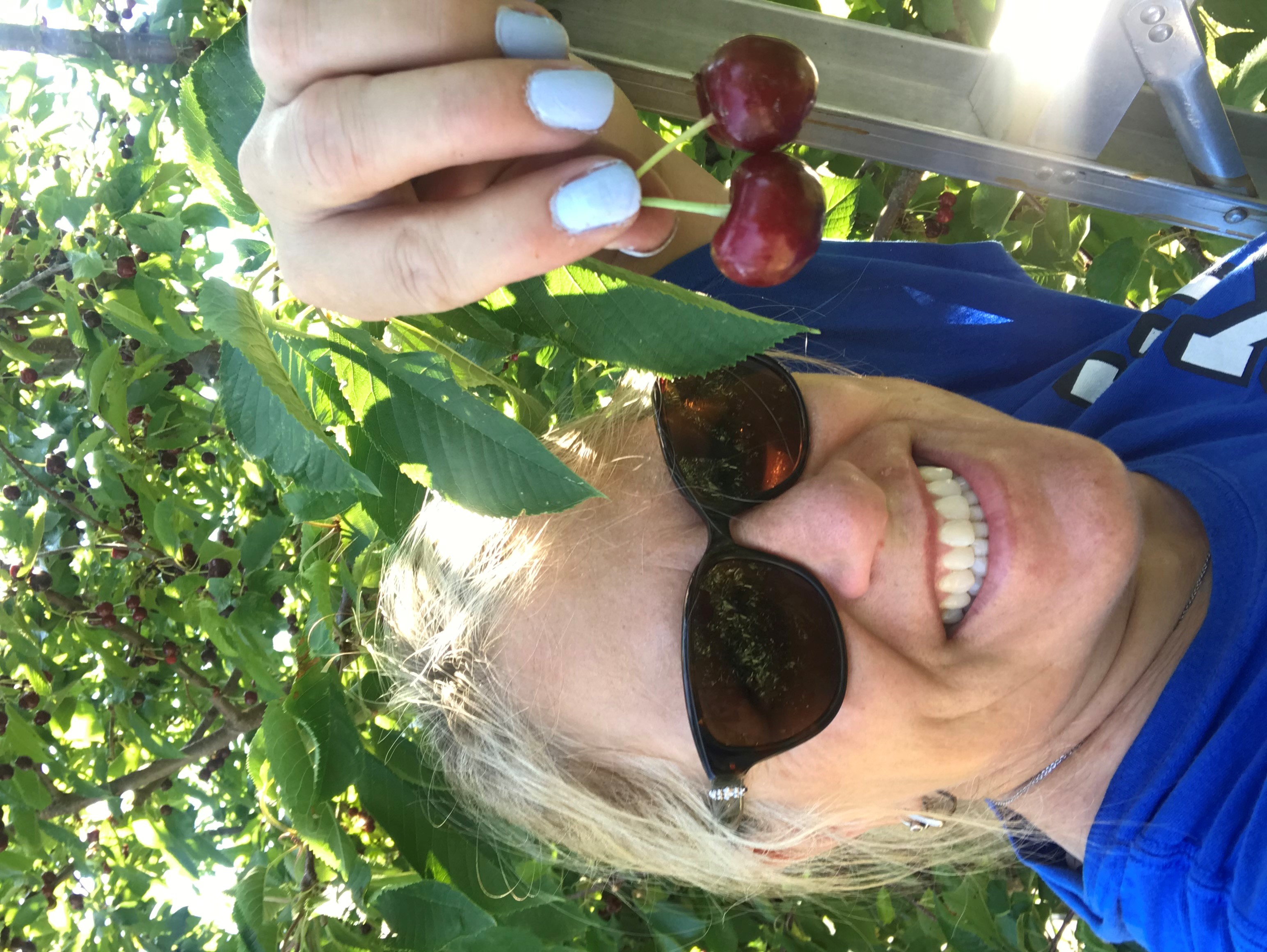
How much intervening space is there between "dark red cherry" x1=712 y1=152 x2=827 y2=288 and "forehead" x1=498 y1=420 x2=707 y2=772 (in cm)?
62

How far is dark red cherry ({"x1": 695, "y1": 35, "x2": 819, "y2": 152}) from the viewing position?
959 mm

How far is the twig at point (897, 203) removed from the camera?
2477mm

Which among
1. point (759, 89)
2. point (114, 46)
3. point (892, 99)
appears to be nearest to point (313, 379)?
point (759, 89)

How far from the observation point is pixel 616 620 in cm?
146

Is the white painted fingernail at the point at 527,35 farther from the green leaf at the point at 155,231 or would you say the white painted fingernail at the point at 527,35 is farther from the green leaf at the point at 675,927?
the green leaf at the point at 675,927

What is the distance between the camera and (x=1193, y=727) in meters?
1.43

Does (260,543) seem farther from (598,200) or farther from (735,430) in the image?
(598,200)

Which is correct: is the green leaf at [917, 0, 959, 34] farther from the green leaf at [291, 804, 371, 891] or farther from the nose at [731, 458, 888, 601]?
the green leaf at [291, 804, 371, 891]

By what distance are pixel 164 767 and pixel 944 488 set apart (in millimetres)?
2396

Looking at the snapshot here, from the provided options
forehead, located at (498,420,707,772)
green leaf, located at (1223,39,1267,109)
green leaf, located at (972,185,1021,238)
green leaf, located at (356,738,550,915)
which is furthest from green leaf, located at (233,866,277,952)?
green leaf, located at (1223,39,1267,109)

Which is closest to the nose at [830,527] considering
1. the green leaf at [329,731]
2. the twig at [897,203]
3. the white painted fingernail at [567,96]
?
the white painted fingernail at [567,96]

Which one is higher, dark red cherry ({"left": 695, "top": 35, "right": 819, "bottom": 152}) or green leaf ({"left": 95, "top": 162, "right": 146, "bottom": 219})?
dark red cherry ({"left": 695, "top": 35, "right": 819, "bottom": 152})

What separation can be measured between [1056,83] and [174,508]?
2.46 metres

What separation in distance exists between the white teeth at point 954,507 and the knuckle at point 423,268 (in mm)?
905
